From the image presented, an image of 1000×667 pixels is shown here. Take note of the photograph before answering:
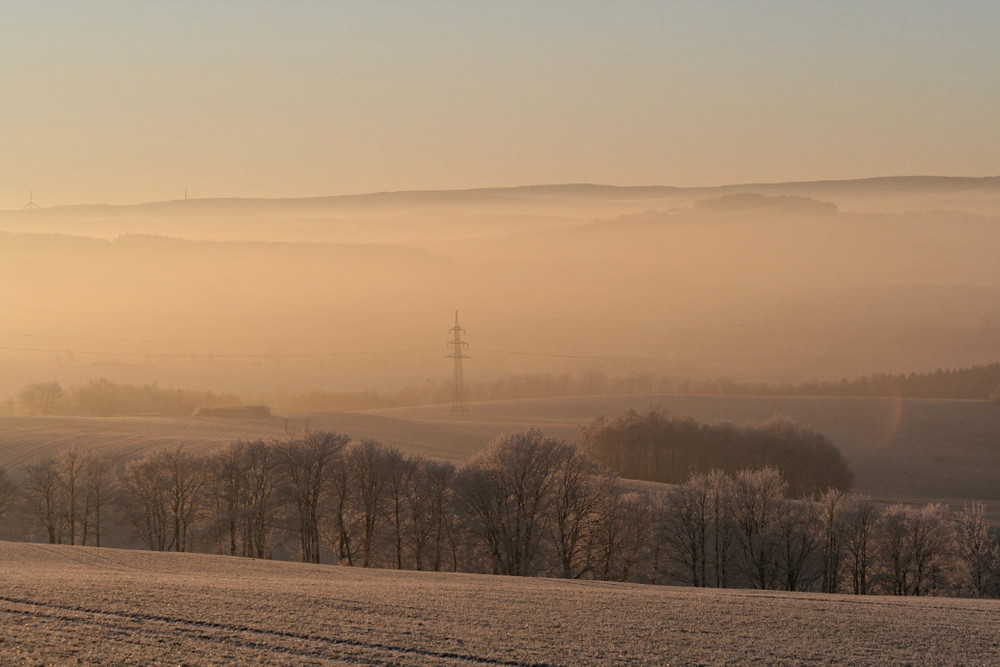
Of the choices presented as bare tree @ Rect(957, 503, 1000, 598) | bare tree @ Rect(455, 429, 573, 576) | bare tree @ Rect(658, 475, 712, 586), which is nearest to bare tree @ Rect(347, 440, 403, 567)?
bare tree @ Rect(455, 429, 573, 576)

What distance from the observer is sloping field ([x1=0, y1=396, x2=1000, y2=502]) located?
340 ft

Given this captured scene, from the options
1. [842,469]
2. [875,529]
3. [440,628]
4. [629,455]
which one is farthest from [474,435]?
[440,628]

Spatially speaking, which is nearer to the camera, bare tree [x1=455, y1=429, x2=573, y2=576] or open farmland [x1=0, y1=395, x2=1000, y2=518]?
bare tree [x1=455, y1=429, x2=573, y2=576]

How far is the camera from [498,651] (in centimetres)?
2403

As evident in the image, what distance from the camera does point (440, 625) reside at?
87.6 feet

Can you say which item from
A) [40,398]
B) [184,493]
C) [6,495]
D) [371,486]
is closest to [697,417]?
[371,486]

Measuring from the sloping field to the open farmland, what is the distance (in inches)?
5.2

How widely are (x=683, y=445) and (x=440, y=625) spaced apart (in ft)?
278

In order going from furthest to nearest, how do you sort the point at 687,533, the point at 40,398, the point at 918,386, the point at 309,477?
the point at 918,386 → the point at 40,398 → the point at 309,477 → the point at 687,533

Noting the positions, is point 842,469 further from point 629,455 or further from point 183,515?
point 183,515

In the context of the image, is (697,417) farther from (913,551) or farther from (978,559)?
(978,559)

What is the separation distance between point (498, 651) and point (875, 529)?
42287 mm

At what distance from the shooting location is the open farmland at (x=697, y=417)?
103m

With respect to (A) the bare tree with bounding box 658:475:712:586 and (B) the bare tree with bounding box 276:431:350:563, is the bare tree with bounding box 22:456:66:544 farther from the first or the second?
(A) the bare tree with bounding box 658:475:712:586
